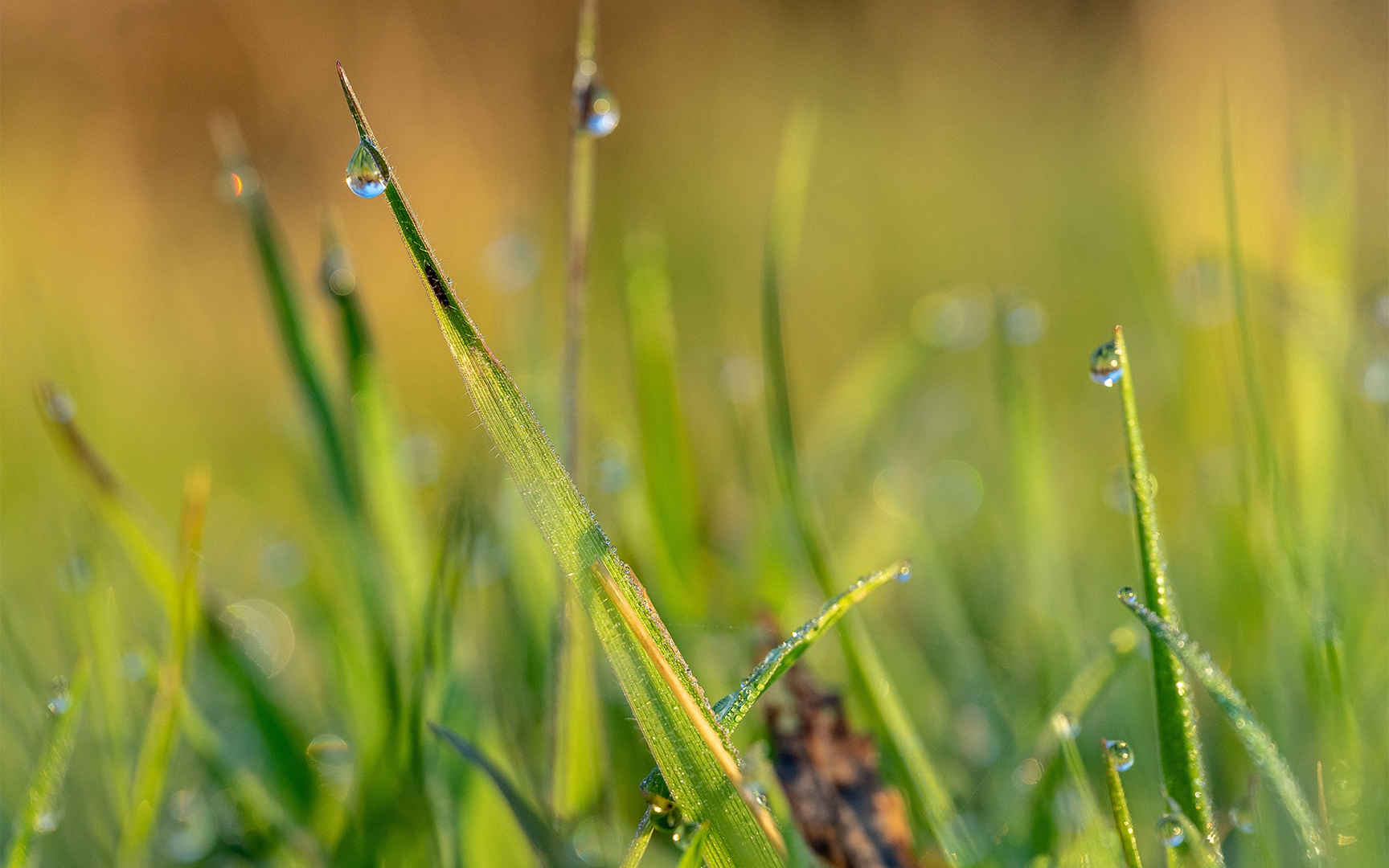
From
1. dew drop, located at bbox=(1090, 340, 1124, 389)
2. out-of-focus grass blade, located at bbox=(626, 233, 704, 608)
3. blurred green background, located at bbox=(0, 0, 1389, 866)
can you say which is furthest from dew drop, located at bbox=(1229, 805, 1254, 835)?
out-of-focus grass blade, located at bbox=(626, 233, 704, 608)

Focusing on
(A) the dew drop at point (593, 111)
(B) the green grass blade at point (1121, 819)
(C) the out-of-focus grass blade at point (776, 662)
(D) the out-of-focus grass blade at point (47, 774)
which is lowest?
(B) the green grass blade at point (1121, 819)

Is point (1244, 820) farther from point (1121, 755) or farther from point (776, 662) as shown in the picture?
point (776, 662)

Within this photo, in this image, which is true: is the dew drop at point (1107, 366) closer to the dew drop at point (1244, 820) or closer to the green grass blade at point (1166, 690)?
the green grass blade at point (1166, 690)

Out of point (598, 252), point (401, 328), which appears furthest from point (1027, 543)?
point (401, 328)

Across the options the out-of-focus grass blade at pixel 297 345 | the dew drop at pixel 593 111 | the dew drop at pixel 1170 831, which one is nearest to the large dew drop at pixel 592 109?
the dew drop at pixel 593 111

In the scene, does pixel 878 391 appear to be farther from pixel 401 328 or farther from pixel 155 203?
pixel 155 203
